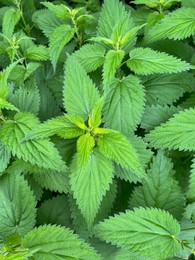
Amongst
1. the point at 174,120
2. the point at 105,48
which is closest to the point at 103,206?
the point at 174,120

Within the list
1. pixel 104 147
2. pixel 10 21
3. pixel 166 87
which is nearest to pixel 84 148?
pixel 104 147

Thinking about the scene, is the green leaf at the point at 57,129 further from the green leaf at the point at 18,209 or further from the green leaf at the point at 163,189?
the green leaf at the point at 163,189

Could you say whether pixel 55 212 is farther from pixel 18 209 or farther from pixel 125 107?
pixel 125 107

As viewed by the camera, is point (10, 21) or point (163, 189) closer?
point (163, 189)

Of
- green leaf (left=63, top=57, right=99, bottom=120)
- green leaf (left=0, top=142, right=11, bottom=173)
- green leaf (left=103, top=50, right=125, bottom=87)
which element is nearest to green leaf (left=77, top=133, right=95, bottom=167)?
green leaf (left=63, top=57, right=99, bottom=120)

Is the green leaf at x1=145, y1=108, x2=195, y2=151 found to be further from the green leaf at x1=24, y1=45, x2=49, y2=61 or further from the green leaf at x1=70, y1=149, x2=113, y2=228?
the green leaf at x1=24, y1=45, x2=49, y2=61

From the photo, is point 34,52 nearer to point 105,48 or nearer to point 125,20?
Result: point 105,48
